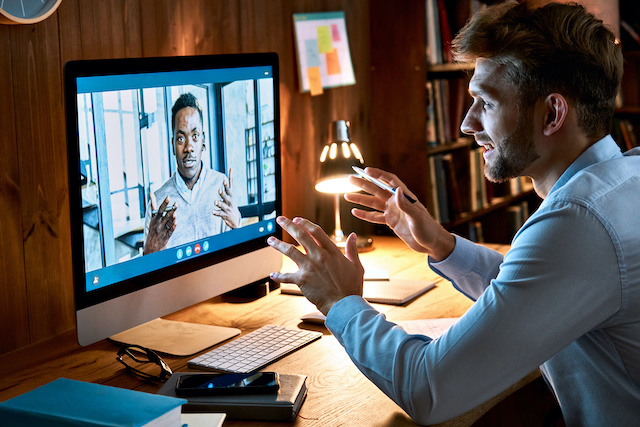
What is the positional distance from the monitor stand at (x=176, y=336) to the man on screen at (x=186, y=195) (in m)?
0.20

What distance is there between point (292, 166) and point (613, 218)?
142 centimetres

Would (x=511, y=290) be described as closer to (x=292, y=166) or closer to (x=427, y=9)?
(x=292, y=166)

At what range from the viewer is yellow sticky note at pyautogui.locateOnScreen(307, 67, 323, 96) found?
237cm

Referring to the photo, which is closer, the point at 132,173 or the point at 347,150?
the point at 132,173

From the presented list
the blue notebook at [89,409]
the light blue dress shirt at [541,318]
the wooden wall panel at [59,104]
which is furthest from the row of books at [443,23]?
A: the blue notebook at [89,409]

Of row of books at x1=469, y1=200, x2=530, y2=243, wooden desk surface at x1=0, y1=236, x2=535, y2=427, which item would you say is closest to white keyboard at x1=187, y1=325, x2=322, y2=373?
wooden desk surface at x1=0, y1=236, x2=535, y2=427

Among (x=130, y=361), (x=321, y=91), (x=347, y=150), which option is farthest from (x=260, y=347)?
(x=321, y=91)

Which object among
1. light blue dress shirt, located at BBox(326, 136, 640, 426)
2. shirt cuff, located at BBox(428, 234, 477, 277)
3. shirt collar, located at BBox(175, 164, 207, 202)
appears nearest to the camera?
light blue dress shirt, located at BBox(326, 136, 640, 426)

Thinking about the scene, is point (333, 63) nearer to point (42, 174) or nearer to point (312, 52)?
point (312, 52)

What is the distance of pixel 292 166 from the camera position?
237 cm

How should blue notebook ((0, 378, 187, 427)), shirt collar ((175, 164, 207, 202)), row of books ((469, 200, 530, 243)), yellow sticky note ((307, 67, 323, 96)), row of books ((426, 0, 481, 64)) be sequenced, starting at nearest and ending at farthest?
blue notebook ((0, 378, 187, 427))
shirt collar ((175, 164, 207, 202))
yellow sticky note ((307, 67, 323, 96))
row of books ((426, 0, 481, 64))
row of books ((469, 200, 530, 243))

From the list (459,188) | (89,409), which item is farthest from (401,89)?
(89,409)

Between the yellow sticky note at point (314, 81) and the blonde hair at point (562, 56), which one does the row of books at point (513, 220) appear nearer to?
the yellow sticky note at point (314, 81)

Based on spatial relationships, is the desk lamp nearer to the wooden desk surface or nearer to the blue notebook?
the wooden desk surface
